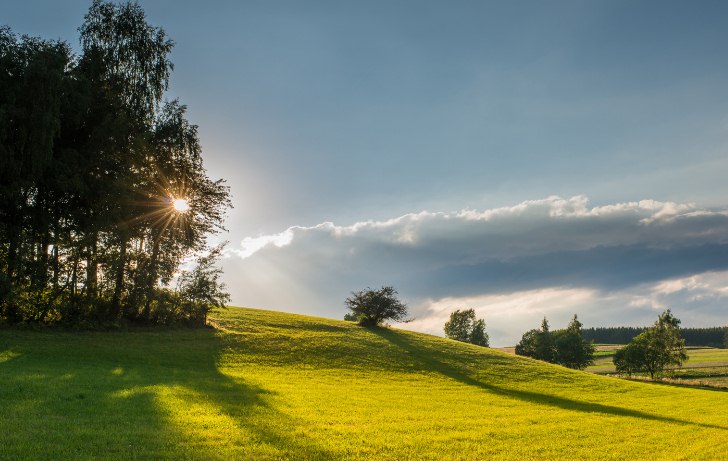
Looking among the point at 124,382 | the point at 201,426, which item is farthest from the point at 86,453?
the point at 124,382

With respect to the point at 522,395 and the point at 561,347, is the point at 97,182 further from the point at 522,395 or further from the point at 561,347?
the point at 561,347

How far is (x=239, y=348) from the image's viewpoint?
42.0 metres

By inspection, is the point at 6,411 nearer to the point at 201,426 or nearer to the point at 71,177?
the point at 201,426

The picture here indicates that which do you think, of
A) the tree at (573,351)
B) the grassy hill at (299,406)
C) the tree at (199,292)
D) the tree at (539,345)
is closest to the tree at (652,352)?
the tree at (573,351)

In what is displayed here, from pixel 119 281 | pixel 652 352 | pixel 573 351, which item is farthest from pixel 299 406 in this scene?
pixel 573 351

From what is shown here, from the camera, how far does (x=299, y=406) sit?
2233 cm

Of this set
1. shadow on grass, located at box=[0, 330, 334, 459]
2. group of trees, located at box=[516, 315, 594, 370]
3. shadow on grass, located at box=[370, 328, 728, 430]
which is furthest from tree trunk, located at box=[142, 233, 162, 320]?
group of trees, located at box=[516, 315, 594, 370]

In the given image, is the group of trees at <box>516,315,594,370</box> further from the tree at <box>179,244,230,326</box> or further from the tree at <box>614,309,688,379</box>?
the tree at <box>179,244,230,326</box>

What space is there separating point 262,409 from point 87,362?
16791mm

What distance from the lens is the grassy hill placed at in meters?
14.4

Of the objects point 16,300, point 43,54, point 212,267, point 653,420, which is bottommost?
point 653,420

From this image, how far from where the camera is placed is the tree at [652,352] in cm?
10350

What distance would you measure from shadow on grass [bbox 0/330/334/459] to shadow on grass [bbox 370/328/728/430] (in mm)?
20574

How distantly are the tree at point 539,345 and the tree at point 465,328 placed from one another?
35.1 feet
